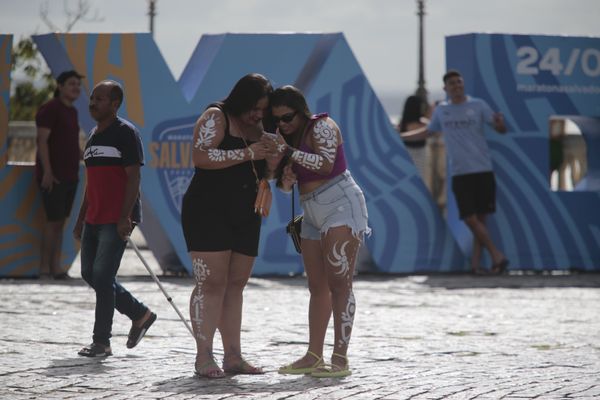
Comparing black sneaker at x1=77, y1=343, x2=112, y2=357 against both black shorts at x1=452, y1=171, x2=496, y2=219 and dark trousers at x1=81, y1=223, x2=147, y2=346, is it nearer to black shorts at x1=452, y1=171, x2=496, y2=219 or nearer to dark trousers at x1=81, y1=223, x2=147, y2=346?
dark trousers at x1=81, y1=223, x2=147, y2=346

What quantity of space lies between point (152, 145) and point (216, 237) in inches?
255

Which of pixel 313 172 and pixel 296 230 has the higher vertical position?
pixel 313 172

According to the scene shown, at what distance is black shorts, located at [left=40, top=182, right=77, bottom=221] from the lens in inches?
534


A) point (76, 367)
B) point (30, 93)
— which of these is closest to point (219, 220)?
point (76, 367)

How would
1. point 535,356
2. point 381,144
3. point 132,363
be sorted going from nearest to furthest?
point 132,363
point 535,356
point 381,144

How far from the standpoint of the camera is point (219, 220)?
308 inches

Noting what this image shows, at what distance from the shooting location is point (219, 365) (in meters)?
8.25

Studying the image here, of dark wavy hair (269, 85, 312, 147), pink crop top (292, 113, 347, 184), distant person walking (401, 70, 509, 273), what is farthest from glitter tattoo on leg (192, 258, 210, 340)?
distant person walking (401, 70, 509, 273)

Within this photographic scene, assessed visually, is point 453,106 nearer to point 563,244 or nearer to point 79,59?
point 563,244

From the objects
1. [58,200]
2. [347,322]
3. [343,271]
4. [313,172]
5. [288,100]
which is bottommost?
[347,322]

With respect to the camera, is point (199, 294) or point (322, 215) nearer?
point (199, 294)

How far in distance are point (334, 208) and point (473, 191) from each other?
7024mm

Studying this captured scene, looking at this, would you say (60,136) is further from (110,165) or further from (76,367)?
(76,367)

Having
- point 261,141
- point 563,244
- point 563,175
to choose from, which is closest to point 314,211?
point 261,141
